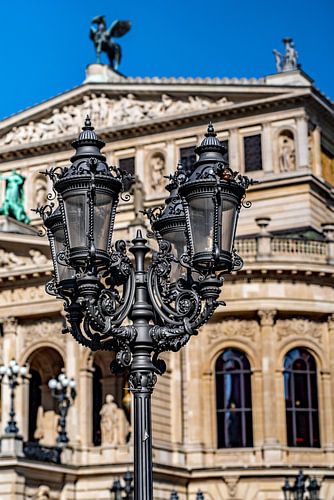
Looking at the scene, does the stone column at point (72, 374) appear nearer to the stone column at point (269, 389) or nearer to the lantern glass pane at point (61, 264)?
the stone column at point (269, 389)

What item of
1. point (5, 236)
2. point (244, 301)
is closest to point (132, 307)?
point (244, 301)

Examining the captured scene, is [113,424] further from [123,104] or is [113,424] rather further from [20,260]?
[123,104]

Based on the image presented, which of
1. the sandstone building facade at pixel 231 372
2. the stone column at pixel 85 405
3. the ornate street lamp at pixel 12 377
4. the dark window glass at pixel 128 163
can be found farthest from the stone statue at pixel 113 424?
the dark window glass at pixel 128 163

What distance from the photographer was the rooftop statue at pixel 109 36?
2089 inches

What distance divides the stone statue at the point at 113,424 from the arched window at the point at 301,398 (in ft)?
18.2

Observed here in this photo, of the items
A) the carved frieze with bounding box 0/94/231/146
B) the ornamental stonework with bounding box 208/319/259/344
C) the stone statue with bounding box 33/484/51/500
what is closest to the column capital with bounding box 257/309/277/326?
the ornamental stonework with bounding box 208/319/259/344

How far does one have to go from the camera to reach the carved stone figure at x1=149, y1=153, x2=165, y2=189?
160ft

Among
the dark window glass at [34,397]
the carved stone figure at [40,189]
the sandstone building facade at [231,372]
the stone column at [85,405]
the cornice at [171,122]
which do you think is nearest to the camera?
the sandstone building facade at [231,372]

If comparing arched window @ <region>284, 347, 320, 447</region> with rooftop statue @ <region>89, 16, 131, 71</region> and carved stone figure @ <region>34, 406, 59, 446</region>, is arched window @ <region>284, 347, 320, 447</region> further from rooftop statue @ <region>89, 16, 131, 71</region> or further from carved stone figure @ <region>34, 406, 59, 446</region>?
rooftop statue @ <region>89, 16, 131, 71</region>

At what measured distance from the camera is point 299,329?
41.4m

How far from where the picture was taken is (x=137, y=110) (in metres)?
49.8

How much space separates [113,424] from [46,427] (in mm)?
4105

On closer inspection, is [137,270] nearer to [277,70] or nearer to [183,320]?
[183,320]

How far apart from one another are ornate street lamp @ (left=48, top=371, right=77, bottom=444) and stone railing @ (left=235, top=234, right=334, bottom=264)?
7213 millimetres
